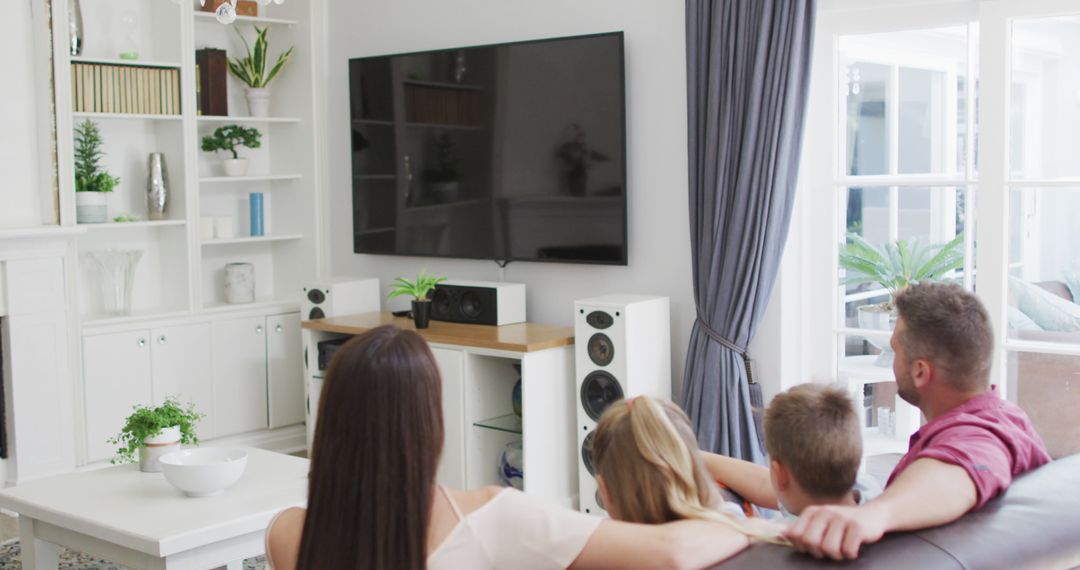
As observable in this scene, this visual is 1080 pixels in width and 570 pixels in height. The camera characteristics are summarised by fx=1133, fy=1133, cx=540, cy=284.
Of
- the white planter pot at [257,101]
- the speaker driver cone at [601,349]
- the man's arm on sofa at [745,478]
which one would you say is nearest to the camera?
the man's arm on sofa at [745,478]

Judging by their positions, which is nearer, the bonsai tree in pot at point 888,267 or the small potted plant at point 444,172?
the bonsai tree in pot at point 888,267

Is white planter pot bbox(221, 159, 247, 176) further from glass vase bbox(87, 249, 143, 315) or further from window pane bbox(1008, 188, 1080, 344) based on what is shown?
window pane bbox(1008, 188, 1080, 344)

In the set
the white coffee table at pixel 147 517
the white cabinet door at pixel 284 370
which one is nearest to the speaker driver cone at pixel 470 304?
the white cabinet door at pixel 284 370

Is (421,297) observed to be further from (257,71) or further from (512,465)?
(257,71)

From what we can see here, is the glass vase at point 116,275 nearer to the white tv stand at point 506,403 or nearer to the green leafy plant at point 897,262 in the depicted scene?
the white tv stand at point 506,403

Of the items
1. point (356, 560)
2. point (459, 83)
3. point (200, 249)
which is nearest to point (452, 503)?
point (356, 560)

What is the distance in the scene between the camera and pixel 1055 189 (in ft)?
12.2

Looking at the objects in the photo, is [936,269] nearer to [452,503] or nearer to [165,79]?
[452,503]

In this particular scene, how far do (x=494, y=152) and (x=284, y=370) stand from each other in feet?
5.31

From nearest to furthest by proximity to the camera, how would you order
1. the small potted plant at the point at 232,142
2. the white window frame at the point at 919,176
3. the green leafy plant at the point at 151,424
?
the green leafy plant at the point at 151,424, the white window frame at the point at 919,176, the small potted plant at the point at 232,142

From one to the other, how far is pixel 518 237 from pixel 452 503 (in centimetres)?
328

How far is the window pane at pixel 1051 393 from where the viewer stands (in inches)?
147

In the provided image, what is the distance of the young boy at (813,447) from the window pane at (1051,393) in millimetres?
2321

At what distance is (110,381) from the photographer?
5027 millimetres
